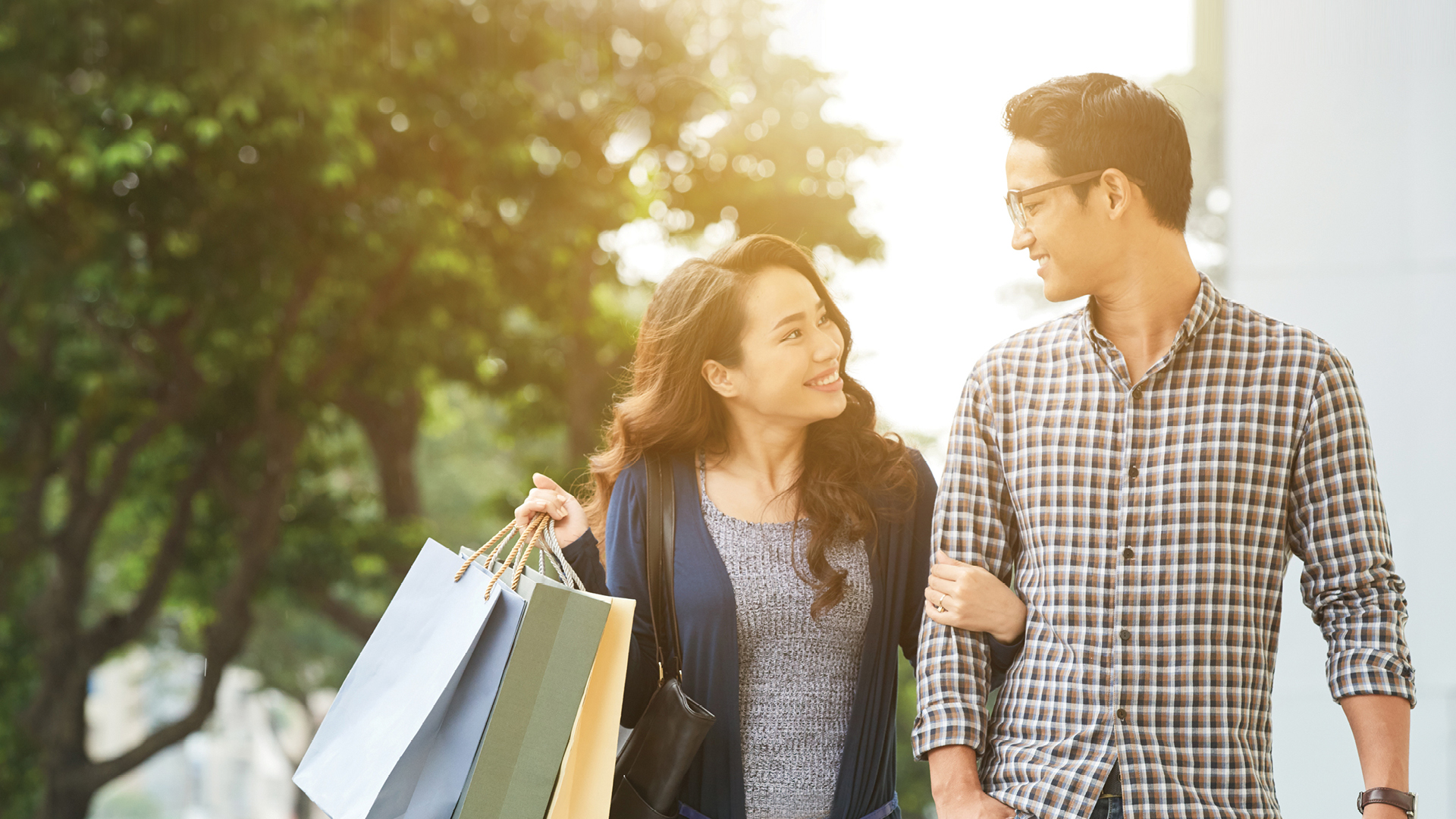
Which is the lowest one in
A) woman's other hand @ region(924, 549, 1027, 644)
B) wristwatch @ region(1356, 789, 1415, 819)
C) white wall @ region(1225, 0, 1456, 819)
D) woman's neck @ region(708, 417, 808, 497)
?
wristwatch @ region(1356, 789, 1415, 819)

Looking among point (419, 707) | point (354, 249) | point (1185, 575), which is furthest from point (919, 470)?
point (354, 249)

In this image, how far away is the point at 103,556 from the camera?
8.41 metres

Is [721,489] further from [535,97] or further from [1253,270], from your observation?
[535,97]

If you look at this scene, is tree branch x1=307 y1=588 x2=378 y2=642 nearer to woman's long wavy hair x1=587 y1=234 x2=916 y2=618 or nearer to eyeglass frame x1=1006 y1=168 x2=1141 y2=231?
woman's long wavy hair x1=587 y1=234 x2=916 y2=618

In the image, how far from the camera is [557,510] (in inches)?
67.6

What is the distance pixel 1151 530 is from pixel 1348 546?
0.74 feet

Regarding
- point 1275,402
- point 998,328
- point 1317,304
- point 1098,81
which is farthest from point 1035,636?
point 998,328

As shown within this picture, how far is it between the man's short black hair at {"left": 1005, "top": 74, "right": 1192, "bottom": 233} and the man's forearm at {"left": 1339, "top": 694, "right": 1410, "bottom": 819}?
2.08 feet

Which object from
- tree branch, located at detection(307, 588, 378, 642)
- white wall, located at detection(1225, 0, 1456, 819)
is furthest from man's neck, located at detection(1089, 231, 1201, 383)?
tree branch, located at detection(307, 588, 378, 642)

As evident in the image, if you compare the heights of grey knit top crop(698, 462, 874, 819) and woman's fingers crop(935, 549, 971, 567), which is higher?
woman's fingers crop(935, 549, 971, 567)

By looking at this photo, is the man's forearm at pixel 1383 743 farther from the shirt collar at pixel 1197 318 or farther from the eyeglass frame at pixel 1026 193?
the eyeglass frame at pixel 1026 193

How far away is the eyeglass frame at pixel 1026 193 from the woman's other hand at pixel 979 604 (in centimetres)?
45

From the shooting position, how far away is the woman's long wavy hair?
1808 mm

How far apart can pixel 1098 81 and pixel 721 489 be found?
2.66ft
